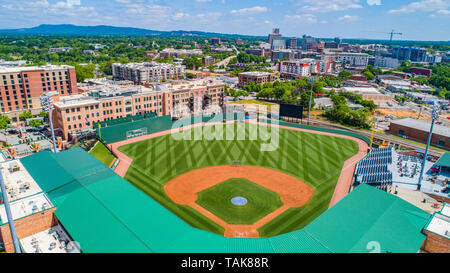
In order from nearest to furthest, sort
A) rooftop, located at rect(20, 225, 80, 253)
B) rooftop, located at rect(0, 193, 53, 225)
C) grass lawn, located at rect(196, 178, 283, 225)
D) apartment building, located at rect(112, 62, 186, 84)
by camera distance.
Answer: rooftop, located at rect(20, 225, 80, 253), rooftop, located at rect(0, 193, 53, 225), grass lawn, located at rect(196, 178, 283, 225), apartment building, located at rect(112, 62, 186, 84)

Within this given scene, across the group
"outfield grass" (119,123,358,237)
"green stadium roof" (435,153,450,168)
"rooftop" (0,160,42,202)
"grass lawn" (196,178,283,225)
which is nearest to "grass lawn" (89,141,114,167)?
"outfield grass" (119,123,358,237)

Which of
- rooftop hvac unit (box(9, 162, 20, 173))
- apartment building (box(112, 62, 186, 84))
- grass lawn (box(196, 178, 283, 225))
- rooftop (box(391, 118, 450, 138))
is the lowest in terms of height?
grass lawn (box(196, 178, 283, 225))

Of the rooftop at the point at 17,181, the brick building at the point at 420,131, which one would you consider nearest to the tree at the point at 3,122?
the rooftop at the point at 17,181

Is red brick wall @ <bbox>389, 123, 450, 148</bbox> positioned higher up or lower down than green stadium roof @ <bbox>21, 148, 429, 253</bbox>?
lower down

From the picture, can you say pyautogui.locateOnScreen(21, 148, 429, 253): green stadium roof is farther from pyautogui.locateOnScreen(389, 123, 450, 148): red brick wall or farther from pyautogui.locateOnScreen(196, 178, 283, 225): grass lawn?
pyautogui.locateOnScreen(389, 123, 450, 148): red brick wall

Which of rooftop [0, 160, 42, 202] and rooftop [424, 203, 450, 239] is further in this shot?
rooftop [0, 160, 42, 202]

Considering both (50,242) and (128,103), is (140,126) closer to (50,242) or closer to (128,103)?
(128,103)

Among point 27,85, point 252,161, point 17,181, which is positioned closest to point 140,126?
point 252,161
